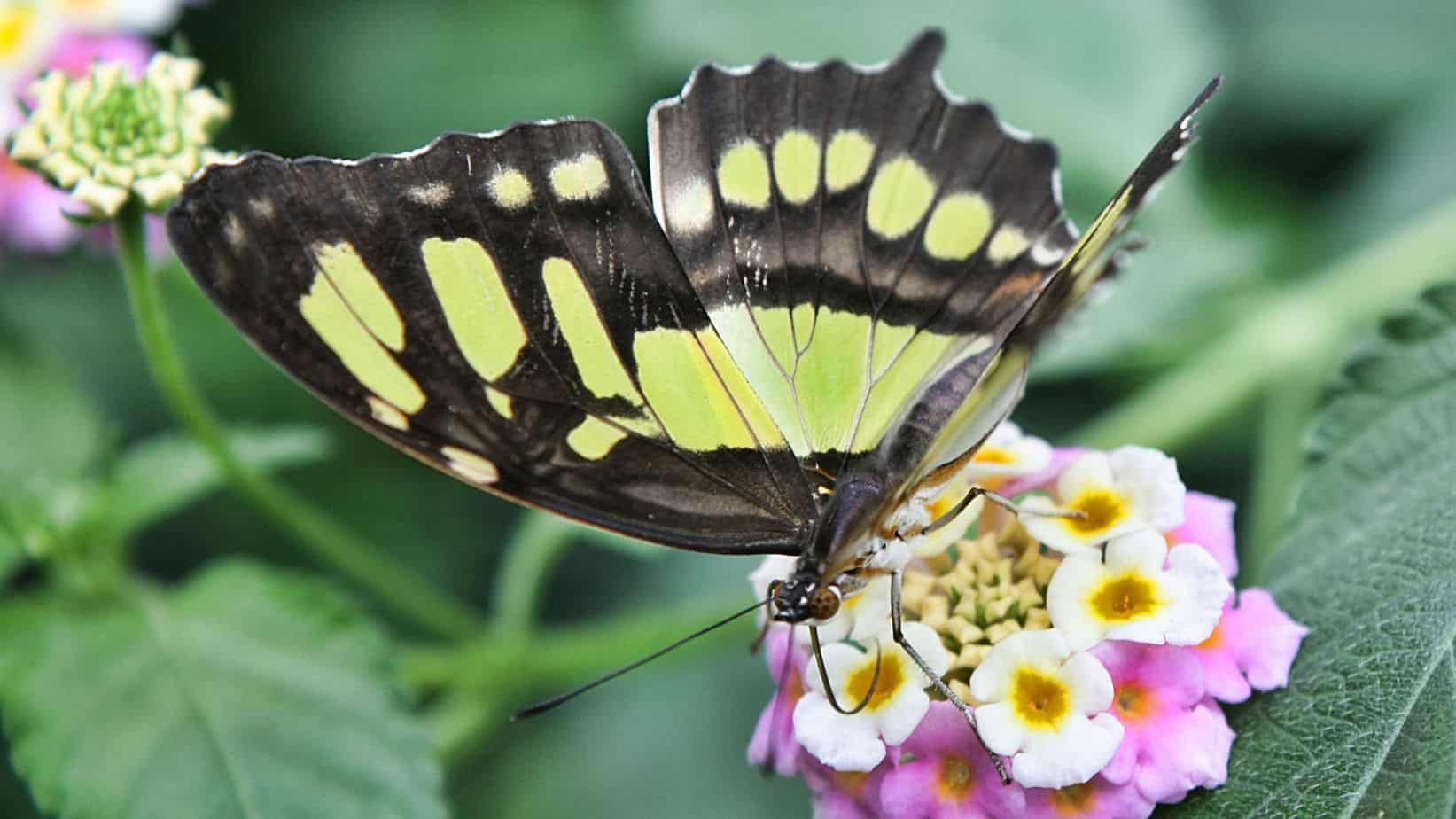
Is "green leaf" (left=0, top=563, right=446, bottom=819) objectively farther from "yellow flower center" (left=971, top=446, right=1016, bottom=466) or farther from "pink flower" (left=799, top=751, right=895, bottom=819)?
"yellow flower center" (left=971, top=446, right=1016, bottom=466)

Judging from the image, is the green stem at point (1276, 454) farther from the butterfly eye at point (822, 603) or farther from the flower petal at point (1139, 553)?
the butterfly eye at point (822, 603)

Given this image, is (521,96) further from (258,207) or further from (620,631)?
(258,207)

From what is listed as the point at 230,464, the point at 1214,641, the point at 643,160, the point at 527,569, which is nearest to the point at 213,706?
the point at 230,464

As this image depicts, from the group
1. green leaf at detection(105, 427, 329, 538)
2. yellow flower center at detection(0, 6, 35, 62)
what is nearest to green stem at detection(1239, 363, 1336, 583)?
green leaf at detection(105, 427, 329, 538)

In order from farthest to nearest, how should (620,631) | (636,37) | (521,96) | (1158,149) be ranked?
1. (521,96)
2. (636,37)
3. (620,631)
4. (1158,149)

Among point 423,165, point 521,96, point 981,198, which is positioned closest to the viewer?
point 423,165

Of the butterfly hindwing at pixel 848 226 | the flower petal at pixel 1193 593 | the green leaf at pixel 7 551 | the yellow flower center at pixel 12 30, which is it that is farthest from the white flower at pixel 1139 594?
the yellow flower center at pixel 12 30

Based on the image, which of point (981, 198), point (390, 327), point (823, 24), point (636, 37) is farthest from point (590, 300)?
point (823, 24)
